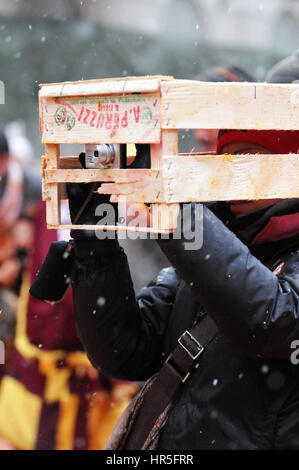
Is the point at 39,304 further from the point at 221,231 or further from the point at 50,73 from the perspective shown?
the point at 50,73

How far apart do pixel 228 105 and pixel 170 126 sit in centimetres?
17

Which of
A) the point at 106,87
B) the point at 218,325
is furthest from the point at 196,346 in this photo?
the point at 106,87

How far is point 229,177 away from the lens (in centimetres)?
181

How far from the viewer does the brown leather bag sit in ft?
6.86

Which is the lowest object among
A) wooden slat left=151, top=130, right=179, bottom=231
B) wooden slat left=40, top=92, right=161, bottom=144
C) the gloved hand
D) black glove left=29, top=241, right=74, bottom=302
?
black glove left=29, top=241, right=74, bottom=302

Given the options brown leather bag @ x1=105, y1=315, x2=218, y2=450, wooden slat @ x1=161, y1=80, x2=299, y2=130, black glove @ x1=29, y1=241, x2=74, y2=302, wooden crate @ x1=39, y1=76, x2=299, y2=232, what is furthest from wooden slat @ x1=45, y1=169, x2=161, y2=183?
brown leather bag @ x1=105, y1=315, x2=218, y2=450

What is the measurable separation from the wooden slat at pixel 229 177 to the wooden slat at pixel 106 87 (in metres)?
0.19

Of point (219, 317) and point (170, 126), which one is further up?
point (170, 126)

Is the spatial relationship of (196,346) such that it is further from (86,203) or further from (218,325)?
(86,203)

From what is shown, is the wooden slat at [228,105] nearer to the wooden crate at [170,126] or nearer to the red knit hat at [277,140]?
the wooden crate at [170,126]

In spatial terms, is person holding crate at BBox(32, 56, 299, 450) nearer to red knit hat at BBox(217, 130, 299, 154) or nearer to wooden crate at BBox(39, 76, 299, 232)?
red knit hat at BBox(217, 130, 299, 154)

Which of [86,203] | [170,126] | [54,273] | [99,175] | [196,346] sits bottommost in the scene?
[196,346]

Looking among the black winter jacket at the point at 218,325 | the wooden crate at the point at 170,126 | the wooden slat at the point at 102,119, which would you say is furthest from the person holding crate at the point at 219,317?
the wooden slat at the point at 102,119

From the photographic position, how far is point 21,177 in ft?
12.3
